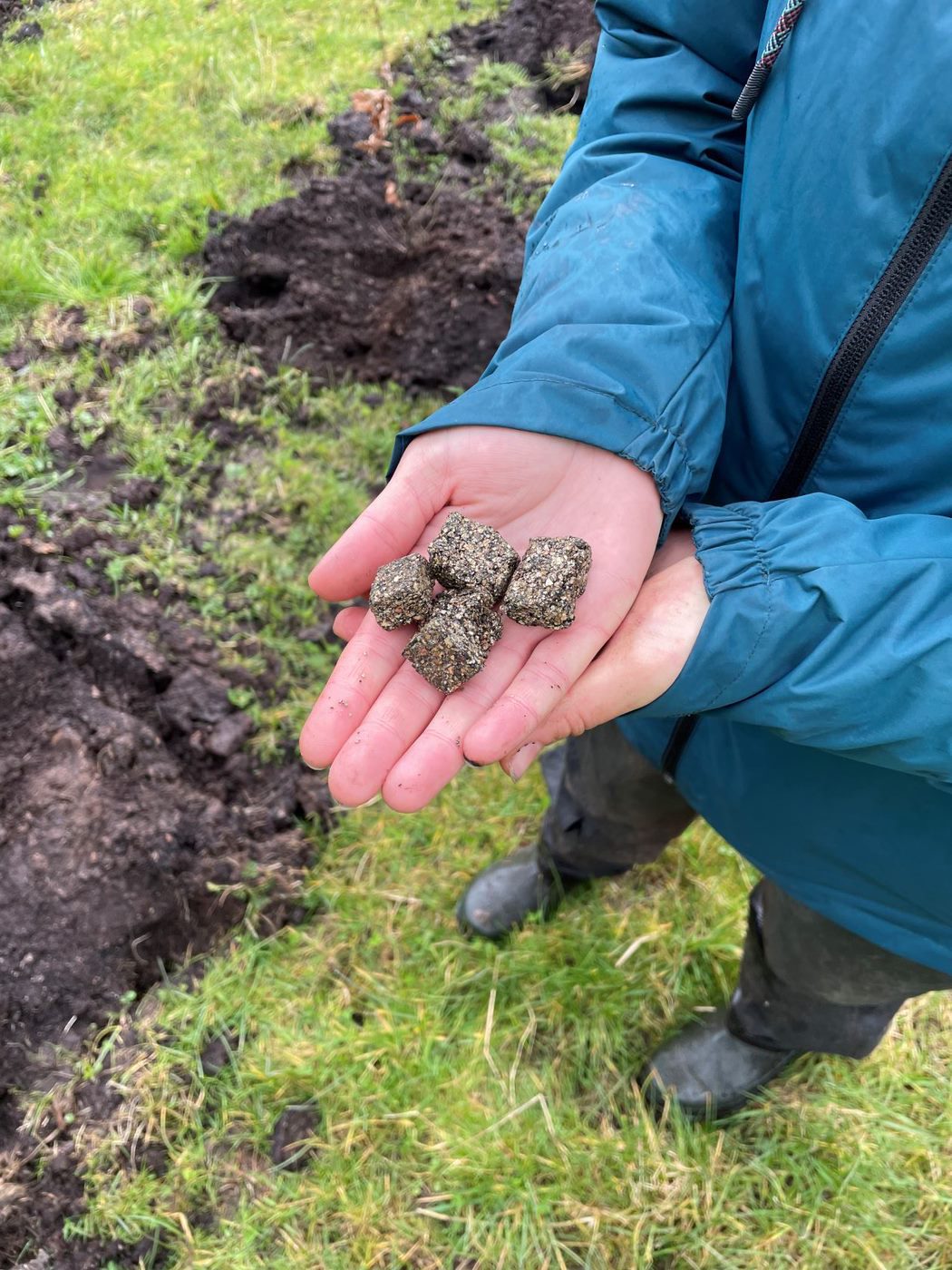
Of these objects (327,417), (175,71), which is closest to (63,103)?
(175,71)

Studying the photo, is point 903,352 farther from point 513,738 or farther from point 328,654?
point 328,654

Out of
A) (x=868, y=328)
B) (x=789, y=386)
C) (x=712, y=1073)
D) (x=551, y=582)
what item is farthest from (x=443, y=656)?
(x=712, y=1073)

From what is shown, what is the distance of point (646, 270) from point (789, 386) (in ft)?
1.42

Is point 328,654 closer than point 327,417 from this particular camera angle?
Yes

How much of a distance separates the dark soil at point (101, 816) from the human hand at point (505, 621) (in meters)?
1.32

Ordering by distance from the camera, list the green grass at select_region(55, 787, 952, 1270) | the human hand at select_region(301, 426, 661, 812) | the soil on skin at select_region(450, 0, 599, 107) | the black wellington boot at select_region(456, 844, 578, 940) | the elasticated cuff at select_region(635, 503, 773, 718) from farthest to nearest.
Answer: the soil on skin at select_region(450, 0, 599, 107)
the black wellington boot at select_region(456, 844, 578, 940)
the green grass at select_region(55, 787, 952, 1270)
the human hand at select_region(301, 426, 661, 812)
the elasticated cuff at select_region(635, 503, 773, 718)

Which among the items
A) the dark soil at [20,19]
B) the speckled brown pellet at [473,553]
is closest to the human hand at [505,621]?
the speckled brown pellet at [473,553]

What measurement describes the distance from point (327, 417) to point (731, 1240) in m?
3.72

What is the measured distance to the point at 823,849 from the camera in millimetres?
2043

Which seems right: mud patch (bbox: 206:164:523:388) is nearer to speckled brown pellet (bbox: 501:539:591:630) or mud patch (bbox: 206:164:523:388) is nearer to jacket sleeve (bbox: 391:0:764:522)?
jacket sleeve (bbox: 391:0:764:522)

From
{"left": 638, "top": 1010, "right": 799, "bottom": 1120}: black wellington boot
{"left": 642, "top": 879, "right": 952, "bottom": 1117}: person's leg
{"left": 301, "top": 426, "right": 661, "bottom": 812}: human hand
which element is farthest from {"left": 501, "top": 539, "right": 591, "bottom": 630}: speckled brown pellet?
{"left": 638, "top": 1010, "right": 799, "bottom": 1120}: black wellington boot

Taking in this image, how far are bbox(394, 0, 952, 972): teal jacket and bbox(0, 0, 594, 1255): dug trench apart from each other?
1.75 m

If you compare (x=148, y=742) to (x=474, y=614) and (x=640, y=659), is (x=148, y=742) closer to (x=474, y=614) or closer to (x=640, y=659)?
(x=474, y=614)

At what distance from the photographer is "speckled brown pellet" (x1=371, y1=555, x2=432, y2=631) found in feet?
6.97
